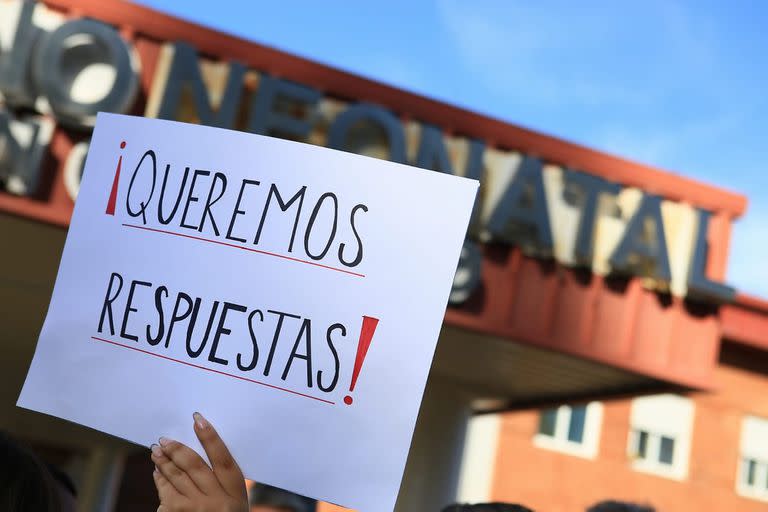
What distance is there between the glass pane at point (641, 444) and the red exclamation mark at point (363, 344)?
1704 cm

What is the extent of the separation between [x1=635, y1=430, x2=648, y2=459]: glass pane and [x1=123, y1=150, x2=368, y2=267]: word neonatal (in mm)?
17051

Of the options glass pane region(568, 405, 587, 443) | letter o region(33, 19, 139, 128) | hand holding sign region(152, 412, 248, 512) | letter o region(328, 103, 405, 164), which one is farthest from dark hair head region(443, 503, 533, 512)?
glass pane region(568, 405, 587, 443)

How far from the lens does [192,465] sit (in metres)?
1.60

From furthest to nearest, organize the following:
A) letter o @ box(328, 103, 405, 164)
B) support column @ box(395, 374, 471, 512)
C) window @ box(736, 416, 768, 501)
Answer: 1. window @ box(736, 416, 768, 501)
2. support column @ box(395, 374, 471, 512)
3. letter o @ box(328, 103, 405, 164)

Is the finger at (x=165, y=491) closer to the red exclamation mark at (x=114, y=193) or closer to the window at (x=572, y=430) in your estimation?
the red exclamation mark at (x=114, y=193)

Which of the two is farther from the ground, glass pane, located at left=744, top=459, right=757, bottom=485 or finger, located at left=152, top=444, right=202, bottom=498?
glass pane, located at left=744, top=459, right=757, bottom=485

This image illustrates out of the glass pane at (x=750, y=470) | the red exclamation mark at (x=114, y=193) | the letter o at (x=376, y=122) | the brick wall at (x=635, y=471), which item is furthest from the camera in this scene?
the glass pane at (x=750, y=470)

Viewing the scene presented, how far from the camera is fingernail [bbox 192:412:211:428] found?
1.72 meters

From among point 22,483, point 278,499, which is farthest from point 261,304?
point 278,499

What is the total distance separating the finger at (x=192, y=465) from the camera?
157 cm

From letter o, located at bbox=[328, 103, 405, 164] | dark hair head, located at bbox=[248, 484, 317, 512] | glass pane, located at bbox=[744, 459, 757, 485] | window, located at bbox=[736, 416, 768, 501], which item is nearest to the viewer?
dark hair head, located at bbox=[248, 484, 317, 512]

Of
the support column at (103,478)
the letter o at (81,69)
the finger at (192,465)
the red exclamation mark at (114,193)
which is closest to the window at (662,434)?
the support column at (103,478)

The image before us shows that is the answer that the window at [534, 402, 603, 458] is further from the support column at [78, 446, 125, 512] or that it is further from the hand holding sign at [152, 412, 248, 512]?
the hand holding sign at [152, 412, 248, 512]

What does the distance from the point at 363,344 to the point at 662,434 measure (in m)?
17.2
